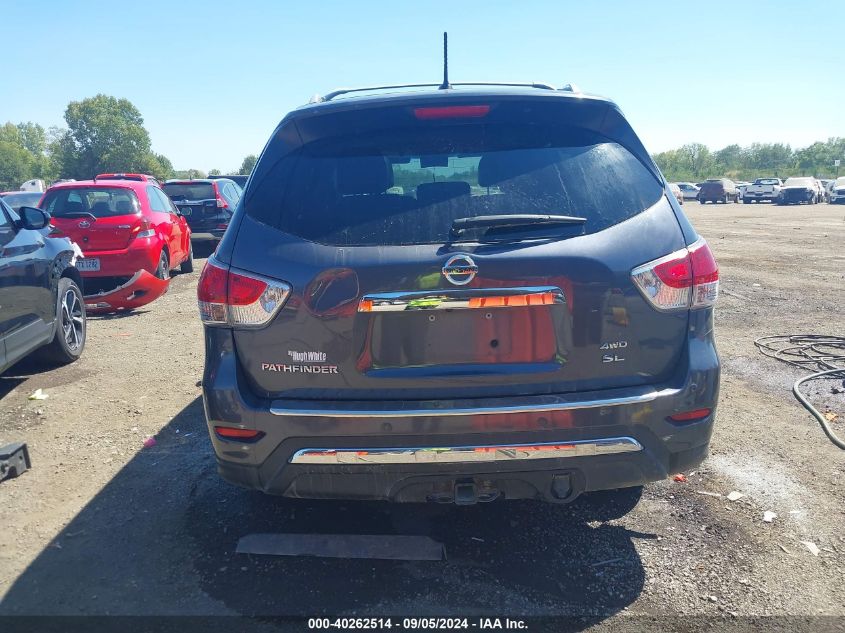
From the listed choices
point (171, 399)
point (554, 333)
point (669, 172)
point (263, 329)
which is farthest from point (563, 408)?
point (669, 172)

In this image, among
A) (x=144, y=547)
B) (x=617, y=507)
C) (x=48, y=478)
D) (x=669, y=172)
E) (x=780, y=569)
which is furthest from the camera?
(x=669, y=172)

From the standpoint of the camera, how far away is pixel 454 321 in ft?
8.26

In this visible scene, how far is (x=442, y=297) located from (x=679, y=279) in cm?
94

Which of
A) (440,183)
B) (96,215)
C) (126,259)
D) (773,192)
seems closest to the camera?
(440,183)

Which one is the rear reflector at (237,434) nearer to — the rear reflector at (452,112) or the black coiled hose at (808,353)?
the rear reflector at (452,112)

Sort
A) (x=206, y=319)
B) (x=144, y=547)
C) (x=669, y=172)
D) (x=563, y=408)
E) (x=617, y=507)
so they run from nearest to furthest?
(x=563, y=408) → (x=206, y=319) → (x=144, y=547) → (x=617, y=507) → (x=669, y=172)

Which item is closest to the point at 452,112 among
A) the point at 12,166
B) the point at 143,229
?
the point at 143,229

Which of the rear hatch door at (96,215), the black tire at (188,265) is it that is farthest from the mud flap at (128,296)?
the black tire at (188,265)

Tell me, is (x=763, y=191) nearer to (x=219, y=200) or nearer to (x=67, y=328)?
(x=219, y=200)

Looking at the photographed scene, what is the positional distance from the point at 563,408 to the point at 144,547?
210 cm

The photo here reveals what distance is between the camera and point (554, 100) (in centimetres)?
278

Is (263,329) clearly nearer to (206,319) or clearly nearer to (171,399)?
(206,319)

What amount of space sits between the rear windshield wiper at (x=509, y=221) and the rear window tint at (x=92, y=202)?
813cm

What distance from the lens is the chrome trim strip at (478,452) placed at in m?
2.53
